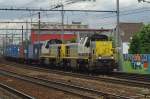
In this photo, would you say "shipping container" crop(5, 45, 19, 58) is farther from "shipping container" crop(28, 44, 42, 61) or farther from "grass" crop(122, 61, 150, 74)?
"grass" crop(122, 61, 150, 74)

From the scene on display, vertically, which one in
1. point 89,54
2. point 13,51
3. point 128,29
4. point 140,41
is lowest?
point 13,51

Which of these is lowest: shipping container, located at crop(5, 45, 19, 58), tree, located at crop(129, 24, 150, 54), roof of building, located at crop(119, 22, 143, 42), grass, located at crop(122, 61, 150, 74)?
grass, located at crop(122, 61, 150, 74)

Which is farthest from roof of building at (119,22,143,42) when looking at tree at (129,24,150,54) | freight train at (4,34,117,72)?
freight train at (4,34,117,72)

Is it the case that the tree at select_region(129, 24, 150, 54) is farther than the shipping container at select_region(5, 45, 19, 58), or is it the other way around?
the shipping container at select_region(5, 45, 19, 58)

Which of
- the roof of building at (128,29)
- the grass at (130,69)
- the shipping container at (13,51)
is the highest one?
the roof of building at (128,29)

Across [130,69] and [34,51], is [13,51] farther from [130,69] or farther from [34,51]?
[130,69]

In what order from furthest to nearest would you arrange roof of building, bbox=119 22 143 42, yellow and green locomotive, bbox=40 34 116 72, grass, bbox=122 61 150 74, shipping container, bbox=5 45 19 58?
roof of building, bbox=119 22 143 42 → shipping container, bbox=5 45 19 58 → grass, bbox=122 61 150 74 → yellow and green locomotive, bbox=40 34 116 72

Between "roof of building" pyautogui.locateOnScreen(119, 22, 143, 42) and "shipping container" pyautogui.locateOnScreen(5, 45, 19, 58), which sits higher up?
"roof of building" pyautogui.locateOnScreen(119, 22, 143, 42)

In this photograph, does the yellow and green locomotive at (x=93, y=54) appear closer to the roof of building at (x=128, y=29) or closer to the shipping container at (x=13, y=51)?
the shipping container at (x=13, y=51)

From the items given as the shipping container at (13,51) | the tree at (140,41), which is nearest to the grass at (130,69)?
the tree at (140,41)

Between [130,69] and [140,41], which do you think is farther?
[140,41]

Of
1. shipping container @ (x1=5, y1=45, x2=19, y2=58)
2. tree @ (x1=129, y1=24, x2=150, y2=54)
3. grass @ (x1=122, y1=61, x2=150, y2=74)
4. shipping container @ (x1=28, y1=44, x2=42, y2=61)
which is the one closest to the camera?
grass @ (x1=122, y1=61, x2=150, y2=74)

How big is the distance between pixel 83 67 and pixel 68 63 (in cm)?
452

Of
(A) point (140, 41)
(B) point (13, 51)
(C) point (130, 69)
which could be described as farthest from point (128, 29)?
(C) point (130, 69)
